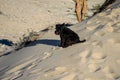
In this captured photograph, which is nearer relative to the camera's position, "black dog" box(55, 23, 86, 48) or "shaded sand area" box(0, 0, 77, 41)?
"black dog" box(55, 23, 86, 48)

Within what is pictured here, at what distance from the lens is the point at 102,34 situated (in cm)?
561

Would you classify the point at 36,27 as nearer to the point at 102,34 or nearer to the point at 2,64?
the point at 2,64

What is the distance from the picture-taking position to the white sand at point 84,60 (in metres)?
4.31

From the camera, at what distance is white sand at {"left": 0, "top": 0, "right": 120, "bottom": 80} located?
431 centimetres

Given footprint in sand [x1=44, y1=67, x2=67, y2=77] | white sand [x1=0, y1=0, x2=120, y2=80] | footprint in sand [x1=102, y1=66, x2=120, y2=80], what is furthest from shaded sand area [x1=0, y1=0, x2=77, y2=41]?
footprint in sand [x1=102, y1=66, x2=120, y2=80]

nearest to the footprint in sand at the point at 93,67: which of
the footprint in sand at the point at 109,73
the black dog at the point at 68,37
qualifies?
the footprint in sand at the point at 109,73

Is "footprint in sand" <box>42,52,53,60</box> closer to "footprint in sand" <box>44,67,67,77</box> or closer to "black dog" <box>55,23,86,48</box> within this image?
"black dog" <box>55,23,86,48</box>

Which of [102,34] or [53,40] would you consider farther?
[53,40]

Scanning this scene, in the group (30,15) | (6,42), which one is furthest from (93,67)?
(30,15)

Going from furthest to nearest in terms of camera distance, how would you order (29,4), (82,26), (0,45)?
1. (29,4)
2. (0,45)
3. (82,26)

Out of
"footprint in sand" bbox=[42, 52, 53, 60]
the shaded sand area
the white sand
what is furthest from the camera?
the shaded sand area

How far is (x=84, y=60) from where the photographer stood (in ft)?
15.4

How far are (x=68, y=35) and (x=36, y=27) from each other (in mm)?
8619

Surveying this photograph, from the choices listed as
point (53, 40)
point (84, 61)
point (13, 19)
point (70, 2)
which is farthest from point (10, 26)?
point (84, 61)
